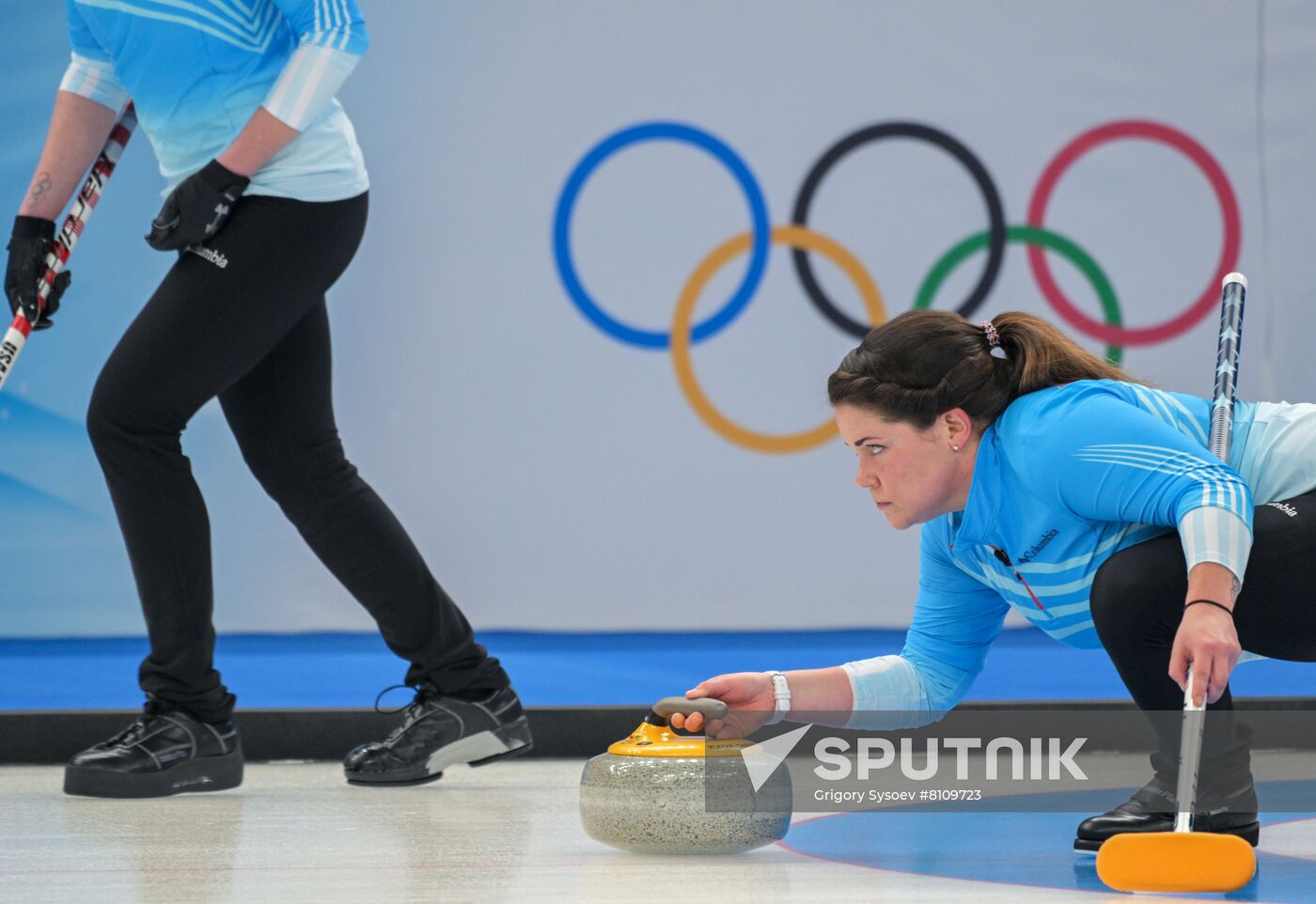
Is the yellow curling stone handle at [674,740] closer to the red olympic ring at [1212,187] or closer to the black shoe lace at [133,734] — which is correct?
the black shoe lace at [133,734]

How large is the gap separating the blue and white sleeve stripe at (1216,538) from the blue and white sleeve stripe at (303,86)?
51.5 inches

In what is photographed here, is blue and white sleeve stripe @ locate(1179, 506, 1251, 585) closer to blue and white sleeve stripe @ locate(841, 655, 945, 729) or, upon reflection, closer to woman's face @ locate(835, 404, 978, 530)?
woman's face @ locate(835, 404, 978, 530)

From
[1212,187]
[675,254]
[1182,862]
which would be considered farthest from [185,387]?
[1212,187]

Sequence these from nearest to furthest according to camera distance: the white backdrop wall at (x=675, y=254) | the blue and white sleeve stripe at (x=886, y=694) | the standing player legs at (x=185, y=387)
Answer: the blue and white sleeve stripe at (x=886, y=694) < the standing player legs at (x=185, y=387) < the white backdrop wall at (x=675, y=254)

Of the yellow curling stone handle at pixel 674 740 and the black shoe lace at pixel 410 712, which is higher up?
the yellow curling stone handle at pixel 674 740

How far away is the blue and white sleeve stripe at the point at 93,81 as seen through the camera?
244cm

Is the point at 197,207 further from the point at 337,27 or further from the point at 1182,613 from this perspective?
the point at 1182,613

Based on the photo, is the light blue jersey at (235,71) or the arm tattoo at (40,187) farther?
the arm tattoo at (40,187)

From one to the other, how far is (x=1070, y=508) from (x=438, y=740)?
43.5 inches

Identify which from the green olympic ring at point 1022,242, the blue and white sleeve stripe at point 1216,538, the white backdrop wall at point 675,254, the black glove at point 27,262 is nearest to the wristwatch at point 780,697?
the blue and white sleeve stripe at point 1216,538

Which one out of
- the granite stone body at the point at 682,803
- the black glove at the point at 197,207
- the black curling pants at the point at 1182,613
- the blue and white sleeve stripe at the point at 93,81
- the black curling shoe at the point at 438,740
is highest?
the blue and white sleeve stripe at the point at 93,81

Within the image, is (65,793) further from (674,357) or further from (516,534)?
(674,357)

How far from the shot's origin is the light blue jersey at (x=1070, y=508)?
1590 mm

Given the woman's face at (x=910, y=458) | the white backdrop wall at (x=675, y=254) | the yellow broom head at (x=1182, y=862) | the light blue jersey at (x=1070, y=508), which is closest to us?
the yellow broom head at (x=1182, y=862)
